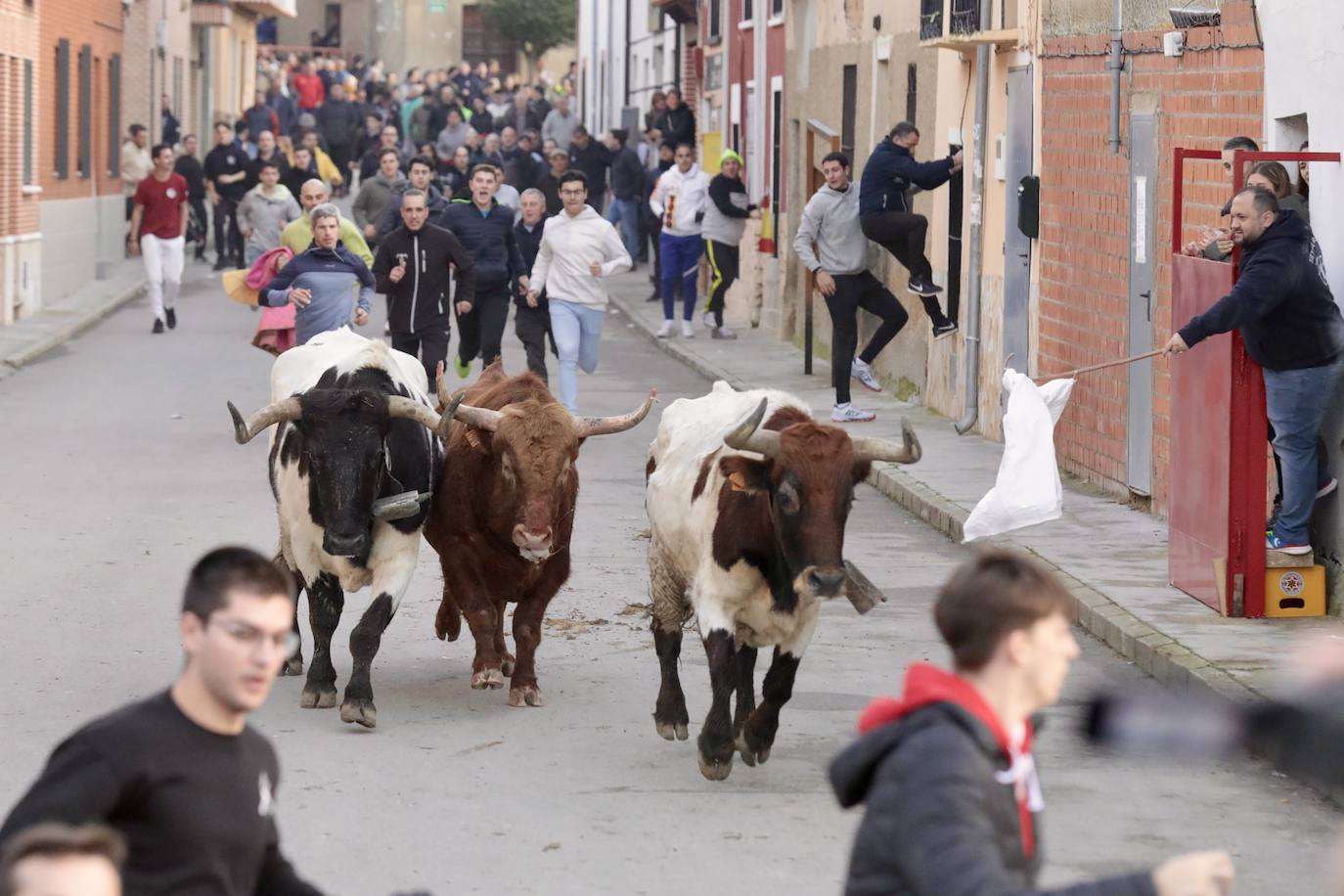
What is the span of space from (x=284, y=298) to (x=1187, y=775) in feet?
27.7

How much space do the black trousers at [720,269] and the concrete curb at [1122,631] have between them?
1262cm

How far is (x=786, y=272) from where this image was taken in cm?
2888

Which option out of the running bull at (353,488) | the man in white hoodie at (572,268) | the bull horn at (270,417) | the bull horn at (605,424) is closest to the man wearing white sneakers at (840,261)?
the man in white hoodie at (572,268)

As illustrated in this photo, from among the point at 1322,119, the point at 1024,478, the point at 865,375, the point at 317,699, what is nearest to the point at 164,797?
the point at 317,699

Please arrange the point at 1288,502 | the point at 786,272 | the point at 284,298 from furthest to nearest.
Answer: the point at 786,272, the point at 284,298, the point at 1288,502

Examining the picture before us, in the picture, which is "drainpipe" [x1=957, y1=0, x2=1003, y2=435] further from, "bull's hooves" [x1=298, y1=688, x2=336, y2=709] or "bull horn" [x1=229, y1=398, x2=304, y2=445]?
"bull horn" [x1=229, y1=398, x2=304, y2=445]

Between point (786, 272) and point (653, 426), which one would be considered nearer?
point (653, 426)

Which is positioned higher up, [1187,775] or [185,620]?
[185,620]

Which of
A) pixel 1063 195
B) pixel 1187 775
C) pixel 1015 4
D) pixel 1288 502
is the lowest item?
pixel 1187 775

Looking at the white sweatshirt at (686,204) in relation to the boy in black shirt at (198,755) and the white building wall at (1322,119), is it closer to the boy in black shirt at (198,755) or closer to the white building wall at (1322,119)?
the white building wall at (1322,119)

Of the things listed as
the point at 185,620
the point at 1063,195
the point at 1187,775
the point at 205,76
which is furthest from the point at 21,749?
the point at 205,76

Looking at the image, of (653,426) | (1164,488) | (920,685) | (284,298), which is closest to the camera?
(920,685)

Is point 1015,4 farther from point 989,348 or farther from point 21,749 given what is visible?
point 21,749

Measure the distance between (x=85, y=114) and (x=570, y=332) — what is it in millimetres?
21009
